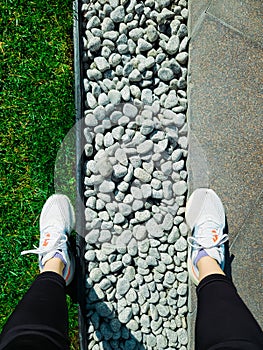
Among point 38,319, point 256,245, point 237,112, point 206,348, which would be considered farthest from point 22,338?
point 237,112

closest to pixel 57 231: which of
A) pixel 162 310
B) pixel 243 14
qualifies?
pixel 162 310

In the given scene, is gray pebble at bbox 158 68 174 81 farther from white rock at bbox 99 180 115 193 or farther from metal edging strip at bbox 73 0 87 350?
white rock at bbox 99 180 115 193

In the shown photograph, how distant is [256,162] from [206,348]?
983 mm

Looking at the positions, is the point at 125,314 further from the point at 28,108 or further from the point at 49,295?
the point at 28,108

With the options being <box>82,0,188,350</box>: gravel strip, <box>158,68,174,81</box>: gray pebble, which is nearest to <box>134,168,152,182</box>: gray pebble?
<box>82,0,188,350</box>: gravel strip

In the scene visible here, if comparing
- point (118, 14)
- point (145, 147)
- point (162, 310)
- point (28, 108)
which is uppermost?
point (118, 14)

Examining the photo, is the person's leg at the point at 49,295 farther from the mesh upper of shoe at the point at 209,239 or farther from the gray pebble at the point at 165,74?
the gray pebble at the point at 165,74

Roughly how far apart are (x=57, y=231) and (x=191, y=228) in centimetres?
62

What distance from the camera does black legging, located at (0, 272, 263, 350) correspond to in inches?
59.2

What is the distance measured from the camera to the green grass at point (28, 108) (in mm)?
2158

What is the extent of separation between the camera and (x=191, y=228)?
7.12 feet

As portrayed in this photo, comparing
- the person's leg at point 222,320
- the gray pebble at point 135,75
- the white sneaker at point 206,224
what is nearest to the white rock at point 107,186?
the white sneaker at point 206,224

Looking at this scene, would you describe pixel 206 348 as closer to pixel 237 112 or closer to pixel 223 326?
pixel 223 326

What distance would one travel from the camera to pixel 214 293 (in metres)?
1.77
